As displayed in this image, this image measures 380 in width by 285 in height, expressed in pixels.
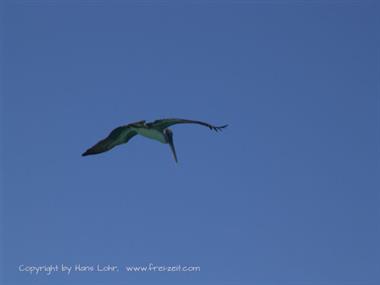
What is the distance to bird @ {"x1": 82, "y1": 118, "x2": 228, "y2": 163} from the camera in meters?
11.4

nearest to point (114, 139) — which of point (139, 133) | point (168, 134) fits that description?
point (139, 133)

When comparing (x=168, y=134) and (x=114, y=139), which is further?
(x=168, y=134)

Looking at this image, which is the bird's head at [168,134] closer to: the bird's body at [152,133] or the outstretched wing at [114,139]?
the bird's body at [152,133]

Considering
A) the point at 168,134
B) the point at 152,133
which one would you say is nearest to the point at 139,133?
the point at 152,133

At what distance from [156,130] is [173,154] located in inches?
21.5

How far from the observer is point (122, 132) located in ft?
38.2

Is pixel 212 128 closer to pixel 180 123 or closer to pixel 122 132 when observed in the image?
pixel 180 123

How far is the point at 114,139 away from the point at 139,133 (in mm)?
459

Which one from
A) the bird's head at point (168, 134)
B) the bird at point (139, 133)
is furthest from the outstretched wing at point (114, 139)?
the bird's head at point (168, 134)

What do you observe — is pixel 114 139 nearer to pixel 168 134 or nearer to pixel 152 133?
pixel 152 133

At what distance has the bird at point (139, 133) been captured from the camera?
1141 cm

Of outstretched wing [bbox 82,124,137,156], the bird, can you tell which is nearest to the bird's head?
the bird

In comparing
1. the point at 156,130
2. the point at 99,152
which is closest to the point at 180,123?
the point at 156,130

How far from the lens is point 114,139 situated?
11.8 meters
